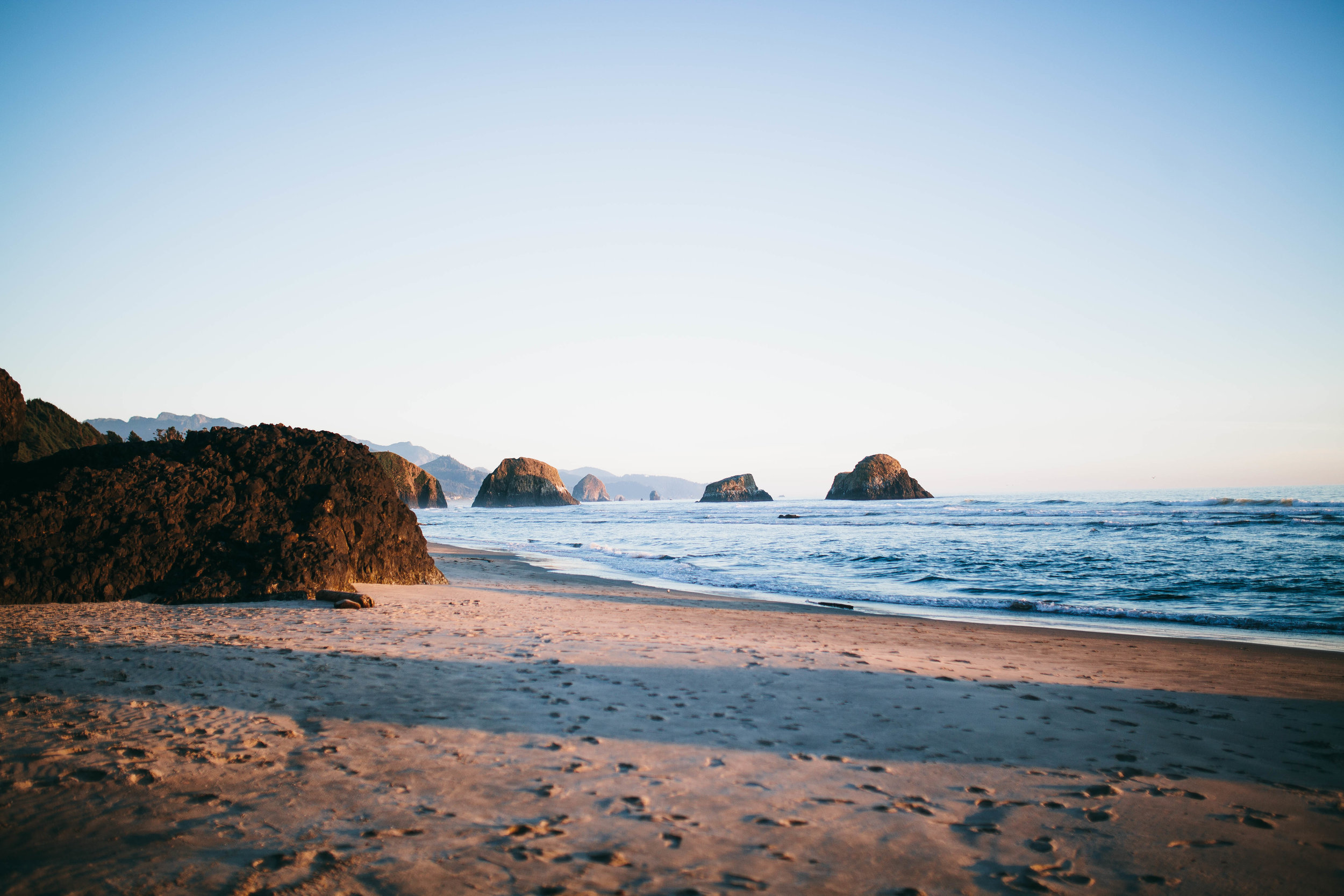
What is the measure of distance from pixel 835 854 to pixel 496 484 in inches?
4732

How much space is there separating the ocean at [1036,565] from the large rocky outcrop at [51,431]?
49.4ft

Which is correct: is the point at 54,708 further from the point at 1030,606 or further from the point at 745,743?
the point at 1030,606

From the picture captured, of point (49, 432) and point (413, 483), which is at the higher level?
point (49, 432)

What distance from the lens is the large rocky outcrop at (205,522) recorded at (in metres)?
9.24

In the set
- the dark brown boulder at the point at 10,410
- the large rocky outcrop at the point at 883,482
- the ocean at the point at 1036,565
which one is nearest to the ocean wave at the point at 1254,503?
the ocean at the point at 1036,565

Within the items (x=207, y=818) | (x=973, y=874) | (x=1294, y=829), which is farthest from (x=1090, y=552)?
(x=207, y=818)

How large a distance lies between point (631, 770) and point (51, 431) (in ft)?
89.9

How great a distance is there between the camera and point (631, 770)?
3.78 meters

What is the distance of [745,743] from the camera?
432cm

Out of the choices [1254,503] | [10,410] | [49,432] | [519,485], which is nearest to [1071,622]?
[10,410]

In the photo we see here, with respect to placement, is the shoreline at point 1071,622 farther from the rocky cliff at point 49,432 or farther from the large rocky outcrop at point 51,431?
the large rocky outcrop at point 51,431

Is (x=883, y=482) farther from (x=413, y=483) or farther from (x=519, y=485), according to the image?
(x=413, y=483)

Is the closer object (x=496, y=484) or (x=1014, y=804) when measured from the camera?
(x=1014, y=804)

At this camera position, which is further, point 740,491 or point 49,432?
point 740,491
